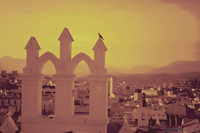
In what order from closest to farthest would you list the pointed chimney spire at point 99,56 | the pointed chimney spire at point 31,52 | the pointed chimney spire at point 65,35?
the pointed chimney spire at point 99,56 < the pointed chimney spire at point 65,35 < the pointed chimney spire at point 31,52

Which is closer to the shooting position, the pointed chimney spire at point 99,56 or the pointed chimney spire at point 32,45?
the pointed chimney spire at point 99,56

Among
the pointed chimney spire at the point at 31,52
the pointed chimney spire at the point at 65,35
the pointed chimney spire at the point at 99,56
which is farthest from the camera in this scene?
the pointed chimney spire at the point at 31,52

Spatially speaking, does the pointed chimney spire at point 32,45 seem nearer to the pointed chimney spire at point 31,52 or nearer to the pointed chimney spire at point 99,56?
the pointed chimney spire at point 31,52

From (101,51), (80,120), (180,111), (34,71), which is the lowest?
(180,111)

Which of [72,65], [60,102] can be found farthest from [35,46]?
[60,102]

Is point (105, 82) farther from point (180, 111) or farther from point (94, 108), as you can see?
point (180, 111)

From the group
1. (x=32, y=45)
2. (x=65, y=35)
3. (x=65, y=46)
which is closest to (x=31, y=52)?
(x=32, y=45)

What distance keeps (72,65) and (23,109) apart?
1811mm

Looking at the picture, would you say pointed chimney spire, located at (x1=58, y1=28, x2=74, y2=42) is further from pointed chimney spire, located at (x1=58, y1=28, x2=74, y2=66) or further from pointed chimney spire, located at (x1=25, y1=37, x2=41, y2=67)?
pointed chimney spire, located at (x1=25, y1=37, x2=41, y2=67)

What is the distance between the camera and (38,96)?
7660 millimetres

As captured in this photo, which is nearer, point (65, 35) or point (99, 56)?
point (99, 56)

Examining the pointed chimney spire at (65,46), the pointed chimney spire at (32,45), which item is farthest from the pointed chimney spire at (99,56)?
the pointed chimney spire at (32,45)


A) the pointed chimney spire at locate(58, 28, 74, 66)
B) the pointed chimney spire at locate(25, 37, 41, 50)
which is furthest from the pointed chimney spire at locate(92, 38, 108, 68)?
the pointed chimney spire at locate(25, 37, 41, 50)

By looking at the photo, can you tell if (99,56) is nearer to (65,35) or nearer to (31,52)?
(65,35)
